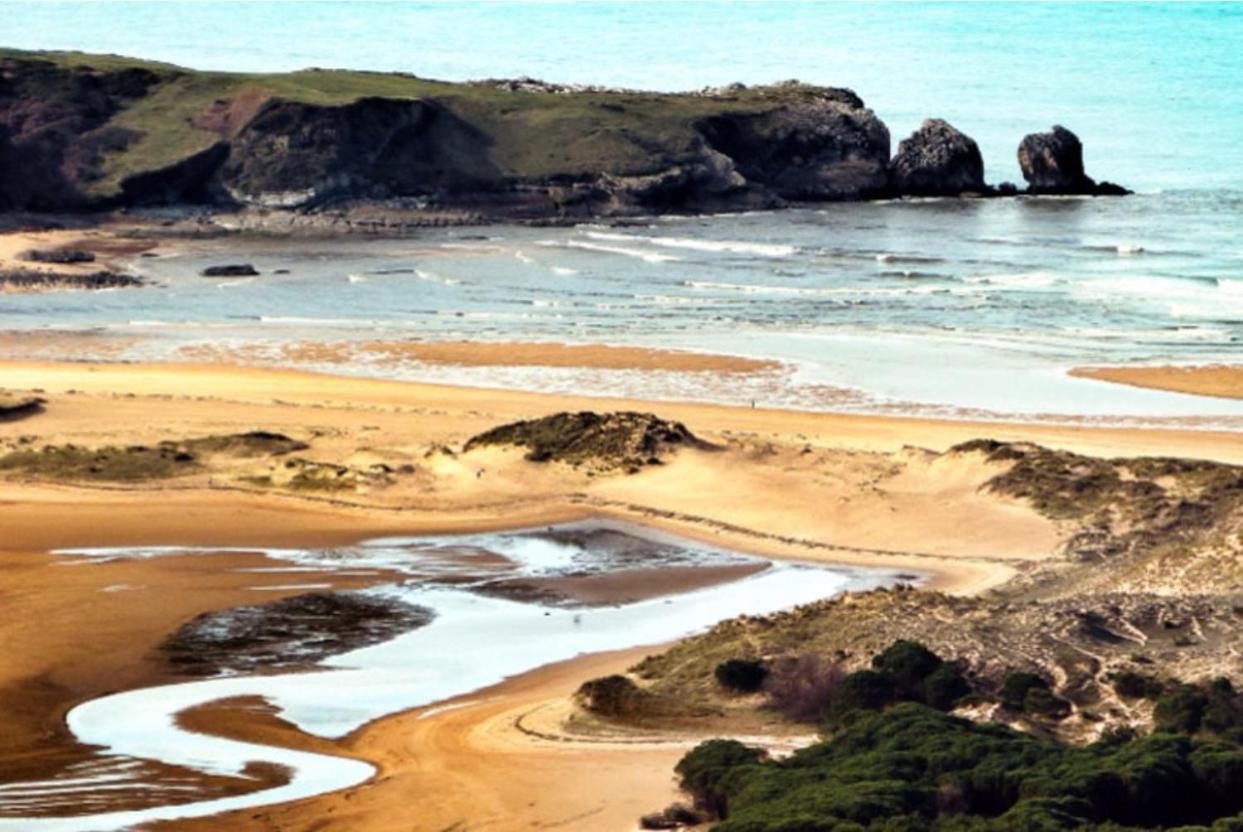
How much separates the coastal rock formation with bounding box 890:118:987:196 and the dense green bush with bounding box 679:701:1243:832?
76081 millimetres

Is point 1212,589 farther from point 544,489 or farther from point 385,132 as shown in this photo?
point 385,132

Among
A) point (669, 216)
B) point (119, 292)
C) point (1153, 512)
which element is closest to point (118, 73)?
point (669, 216)

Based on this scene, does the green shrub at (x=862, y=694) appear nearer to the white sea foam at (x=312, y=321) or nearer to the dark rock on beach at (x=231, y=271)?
the white sea foam at (x=312, y=321)

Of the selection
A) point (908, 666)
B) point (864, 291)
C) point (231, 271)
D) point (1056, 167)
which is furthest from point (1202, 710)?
point (1056, 167)

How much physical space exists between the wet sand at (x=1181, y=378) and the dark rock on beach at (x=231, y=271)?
2955 centimetres

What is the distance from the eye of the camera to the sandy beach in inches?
760

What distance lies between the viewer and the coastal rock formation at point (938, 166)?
93.0 m

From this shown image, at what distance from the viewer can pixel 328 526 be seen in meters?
30.8

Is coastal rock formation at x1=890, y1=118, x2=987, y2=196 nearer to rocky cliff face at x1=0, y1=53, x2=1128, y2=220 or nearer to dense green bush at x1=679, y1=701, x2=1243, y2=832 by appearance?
rocky cliff face at x1=0, y1=53, x2=1128, y2=220

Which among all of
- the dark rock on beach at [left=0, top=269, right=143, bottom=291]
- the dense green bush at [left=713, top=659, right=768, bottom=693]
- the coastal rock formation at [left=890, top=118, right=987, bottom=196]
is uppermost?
the coastal rock formation at [left=890, top=118, right=987, bottom=196]

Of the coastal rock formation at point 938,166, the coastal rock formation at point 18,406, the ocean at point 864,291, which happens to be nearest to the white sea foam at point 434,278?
the ocean at point 864,291

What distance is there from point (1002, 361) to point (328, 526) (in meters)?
22.8

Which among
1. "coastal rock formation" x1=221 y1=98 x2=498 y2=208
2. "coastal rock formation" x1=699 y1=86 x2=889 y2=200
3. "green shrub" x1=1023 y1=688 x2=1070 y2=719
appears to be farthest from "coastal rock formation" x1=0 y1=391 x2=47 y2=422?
"coastal rock formation" x1=699 y1=86 x2=889 y2=200

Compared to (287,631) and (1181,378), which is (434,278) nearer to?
(1181,378)
